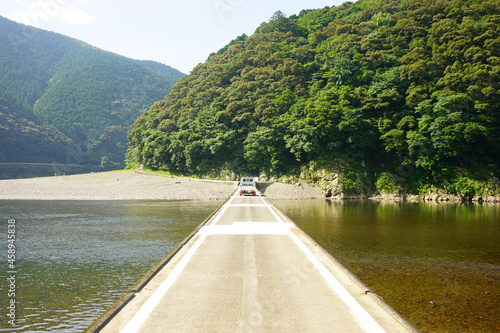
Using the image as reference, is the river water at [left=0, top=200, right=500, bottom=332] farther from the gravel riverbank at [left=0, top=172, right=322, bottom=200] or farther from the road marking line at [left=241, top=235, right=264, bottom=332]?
the gravel riverbank at [left=0, top=172, right=322, bottom=200]

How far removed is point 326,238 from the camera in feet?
53.7

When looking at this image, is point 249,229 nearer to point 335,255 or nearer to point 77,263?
point 335,255

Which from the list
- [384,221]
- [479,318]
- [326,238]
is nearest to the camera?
[479,318]

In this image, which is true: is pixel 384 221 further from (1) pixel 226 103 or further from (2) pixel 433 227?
(1) pixel 226 103

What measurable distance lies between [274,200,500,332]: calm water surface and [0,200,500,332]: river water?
0.03m

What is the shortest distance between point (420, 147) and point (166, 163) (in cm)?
5335

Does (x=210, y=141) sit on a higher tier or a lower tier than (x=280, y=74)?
lower

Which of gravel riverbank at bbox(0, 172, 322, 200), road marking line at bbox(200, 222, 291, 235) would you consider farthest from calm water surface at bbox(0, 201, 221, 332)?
gravel riverbank at bbox(0, 172, 322, 200)

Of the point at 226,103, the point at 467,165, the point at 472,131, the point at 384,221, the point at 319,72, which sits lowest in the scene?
the point at 384,221

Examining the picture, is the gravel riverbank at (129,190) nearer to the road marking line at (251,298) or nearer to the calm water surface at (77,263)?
the calm water surface at (77,263)

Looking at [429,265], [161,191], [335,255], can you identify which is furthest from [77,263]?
[161,191]

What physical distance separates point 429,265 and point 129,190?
45020 millimetres

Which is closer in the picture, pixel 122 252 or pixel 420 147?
pixel 122 252

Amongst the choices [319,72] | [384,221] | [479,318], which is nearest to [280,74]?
[319,72]
